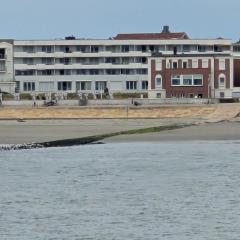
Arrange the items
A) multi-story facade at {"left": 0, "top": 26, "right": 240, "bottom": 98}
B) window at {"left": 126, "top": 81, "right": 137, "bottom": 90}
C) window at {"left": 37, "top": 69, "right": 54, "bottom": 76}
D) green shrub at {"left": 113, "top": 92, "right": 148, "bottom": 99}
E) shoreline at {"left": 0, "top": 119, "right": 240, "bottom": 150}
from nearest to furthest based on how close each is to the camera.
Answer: shoreline at {"left": 0, "top": 119, "right": 240, "bottom": 150}
green shrub at {"left": 113, "top": 92, "right": 148, "bottom": 99}
window at {"left": 126, "top": 81, "right": 137, "bottom": 90}
multi-story facade at {"left": 0, "top": 26, "right": 240, "bottom": 98}
window at {"left": 37, "top": 69, "right": 54, "bottom": 76}

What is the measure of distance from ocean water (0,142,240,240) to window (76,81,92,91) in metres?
115

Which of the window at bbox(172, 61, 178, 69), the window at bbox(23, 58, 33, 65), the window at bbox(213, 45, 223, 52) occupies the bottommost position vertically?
the window at bbox(172, 61, 178, 69)

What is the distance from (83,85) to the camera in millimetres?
170375

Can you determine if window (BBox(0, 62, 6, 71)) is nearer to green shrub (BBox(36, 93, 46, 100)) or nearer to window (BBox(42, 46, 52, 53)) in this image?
window (BBox(42, 46, 52, 53))

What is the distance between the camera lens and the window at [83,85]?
6668 inches

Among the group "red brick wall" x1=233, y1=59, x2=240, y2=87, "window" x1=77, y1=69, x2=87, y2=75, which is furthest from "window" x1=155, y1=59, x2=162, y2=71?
"window" x1=77, y1=69, x2=87, y2=75

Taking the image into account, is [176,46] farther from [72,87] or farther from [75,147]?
[75,147]

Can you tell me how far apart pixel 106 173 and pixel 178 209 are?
1201 cm

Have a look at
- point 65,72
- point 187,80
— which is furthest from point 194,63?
point 65,72

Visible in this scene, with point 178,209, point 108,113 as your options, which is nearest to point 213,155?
point 178,209

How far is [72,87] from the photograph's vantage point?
170 m

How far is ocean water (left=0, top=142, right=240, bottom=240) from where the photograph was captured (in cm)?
2669

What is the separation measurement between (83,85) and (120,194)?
136746mm
